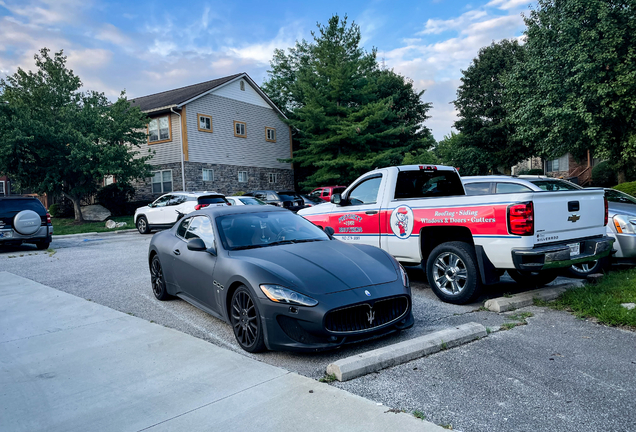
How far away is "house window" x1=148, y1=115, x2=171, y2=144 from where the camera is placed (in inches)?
1107

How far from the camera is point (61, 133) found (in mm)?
21531

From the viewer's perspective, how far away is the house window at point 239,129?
30.9m

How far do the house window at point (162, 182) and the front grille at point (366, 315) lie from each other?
83.9ft

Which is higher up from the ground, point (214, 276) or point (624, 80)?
point (624, 80)

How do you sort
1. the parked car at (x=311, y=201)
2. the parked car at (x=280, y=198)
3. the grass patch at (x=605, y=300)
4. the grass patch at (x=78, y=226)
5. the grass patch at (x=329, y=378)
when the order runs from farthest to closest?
the parked car at (x=311, y=201) < the parked car at (x=280, y=198) < the grass patch at (x=78, y=226) < the grass patch at (x=605, y=300) < the grass patch at (x=329, y=378)

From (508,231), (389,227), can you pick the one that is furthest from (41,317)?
(508,231)

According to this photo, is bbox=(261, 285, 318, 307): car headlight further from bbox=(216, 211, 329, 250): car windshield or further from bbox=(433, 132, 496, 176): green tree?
bbox=(433, 132, 496, 176): green tree

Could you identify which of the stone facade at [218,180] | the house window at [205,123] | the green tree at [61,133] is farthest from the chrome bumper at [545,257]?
the house window at [205,123]

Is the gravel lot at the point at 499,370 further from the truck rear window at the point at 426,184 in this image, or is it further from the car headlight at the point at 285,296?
the truck rear window at the point at 426,184

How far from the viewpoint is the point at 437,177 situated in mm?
7750

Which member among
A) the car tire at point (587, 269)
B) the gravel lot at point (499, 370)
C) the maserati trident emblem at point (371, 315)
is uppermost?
the maserati trident emblem at point (371, 315)

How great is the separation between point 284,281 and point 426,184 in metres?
4.12

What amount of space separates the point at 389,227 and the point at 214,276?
310cm

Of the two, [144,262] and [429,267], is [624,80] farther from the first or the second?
[144,262]
